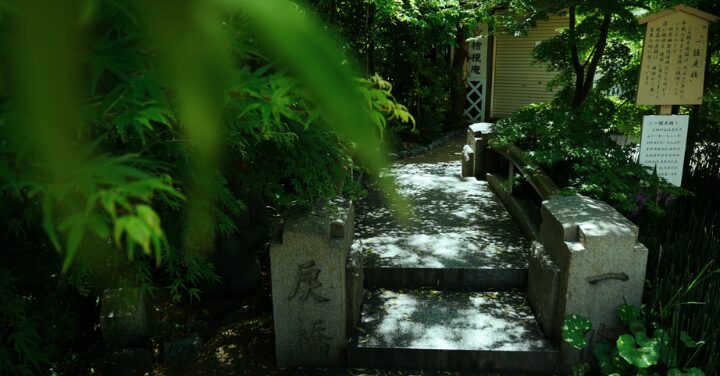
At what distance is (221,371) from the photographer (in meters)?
4.05

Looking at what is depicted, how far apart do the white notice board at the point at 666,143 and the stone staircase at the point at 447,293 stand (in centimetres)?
139

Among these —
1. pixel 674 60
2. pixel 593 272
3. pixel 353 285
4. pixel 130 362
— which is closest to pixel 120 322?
pixel 130 362

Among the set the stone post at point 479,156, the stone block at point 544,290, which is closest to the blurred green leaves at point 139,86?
the stone block at point 544,290

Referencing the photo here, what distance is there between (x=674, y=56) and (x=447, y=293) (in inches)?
114

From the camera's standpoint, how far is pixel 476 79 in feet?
44.1

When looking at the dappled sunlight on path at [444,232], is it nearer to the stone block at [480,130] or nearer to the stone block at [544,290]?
the stone block at [544,290]

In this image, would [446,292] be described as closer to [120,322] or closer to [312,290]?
A: [312,290]

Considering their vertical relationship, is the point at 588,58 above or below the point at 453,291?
above

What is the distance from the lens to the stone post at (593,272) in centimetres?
364

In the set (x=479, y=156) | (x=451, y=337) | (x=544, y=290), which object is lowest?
(x=451, y=337)

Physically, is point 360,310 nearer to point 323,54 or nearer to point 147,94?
point 147,94

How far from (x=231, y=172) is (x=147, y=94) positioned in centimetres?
236

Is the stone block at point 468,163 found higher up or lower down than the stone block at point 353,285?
higher up

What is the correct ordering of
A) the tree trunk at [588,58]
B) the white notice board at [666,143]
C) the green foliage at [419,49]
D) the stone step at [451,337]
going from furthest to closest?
the green foliage at [419,49] < the tree trunk at [588,58] < the white notice board at [666,143] < the stone step at [451,337]
